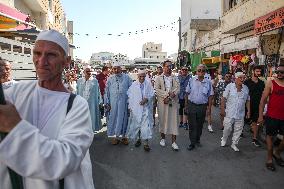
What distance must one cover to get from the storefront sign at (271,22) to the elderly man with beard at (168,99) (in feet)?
15.8

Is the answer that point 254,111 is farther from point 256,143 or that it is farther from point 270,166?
point 270,166

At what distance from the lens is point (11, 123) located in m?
1.21

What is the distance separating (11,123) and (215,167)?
5.77 metres

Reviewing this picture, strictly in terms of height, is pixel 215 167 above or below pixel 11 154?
below

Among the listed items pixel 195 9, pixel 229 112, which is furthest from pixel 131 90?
pixel 195 9

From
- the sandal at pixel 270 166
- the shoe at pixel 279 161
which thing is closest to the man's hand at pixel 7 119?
the sandal at pixel 270 166

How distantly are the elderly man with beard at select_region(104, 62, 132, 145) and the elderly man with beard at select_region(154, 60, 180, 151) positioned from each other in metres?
1.02

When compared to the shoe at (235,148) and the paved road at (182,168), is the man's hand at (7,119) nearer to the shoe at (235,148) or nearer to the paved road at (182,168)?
the paved road at (182,168)

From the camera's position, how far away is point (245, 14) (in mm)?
16234

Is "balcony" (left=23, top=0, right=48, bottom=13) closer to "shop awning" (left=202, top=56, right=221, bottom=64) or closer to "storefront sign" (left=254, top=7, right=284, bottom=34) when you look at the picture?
"shop awning" (left=202, top=56, right=221, bottom=64)

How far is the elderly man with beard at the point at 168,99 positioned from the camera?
8133 mm

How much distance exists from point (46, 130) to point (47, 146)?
0.32m

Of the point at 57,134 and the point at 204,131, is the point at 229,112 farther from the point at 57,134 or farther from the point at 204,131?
the point at 57,134

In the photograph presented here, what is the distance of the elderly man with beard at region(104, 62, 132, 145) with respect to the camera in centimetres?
876
